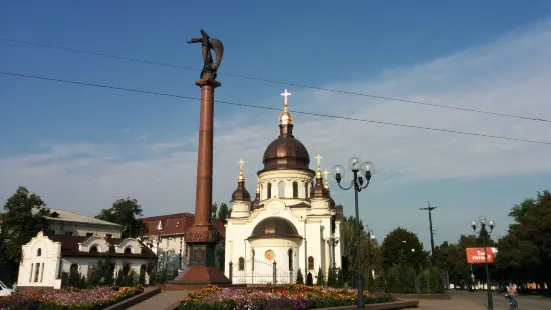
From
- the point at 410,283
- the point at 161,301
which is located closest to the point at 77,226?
the point at 410,283

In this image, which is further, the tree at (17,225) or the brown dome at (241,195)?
the brown dome at (241,195)

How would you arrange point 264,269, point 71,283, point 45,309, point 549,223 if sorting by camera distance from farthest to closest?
point 264,269 < point 549,223 < point 71,283 < point 45,309

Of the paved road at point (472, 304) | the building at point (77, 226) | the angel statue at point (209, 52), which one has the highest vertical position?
the angel statue at point (209, 52)

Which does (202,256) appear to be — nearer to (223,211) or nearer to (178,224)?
(178,224)

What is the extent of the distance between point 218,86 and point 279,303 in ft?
35.3

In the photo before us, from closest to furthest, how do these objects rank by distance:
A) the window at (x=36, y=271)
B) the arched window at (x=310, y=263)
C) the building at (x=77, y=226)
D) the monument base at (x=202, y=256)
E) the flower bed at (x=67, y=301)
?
1. the flower bed at (x=67, y=301)
2. the monument base at (x=202, y=256)
3. the window at (x=36, y=271)
4. the arched window at (x=310, y=263)
5. the building at (x=77, y=226)

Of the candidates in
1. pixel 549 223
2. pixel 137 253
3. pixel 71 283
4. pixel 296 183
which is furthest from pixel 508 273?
pixel 71 283

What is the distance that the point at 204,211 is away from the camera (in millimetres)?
19766

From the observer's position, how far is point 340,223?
1997 inches

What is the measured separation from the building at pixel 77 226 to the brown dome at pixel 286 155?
19.2 meters

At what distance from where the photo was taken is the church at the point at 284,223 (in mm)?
39438

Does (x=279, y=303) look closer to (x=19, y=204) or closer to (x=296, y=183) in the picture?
(x=296, y=183)

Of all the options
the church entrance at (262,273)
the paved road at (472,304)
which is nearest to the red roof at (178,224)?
the church entrance at (262,273)

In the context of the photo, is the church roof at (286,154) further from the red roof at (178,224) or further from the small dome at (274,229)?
the red roof at (178,224)
